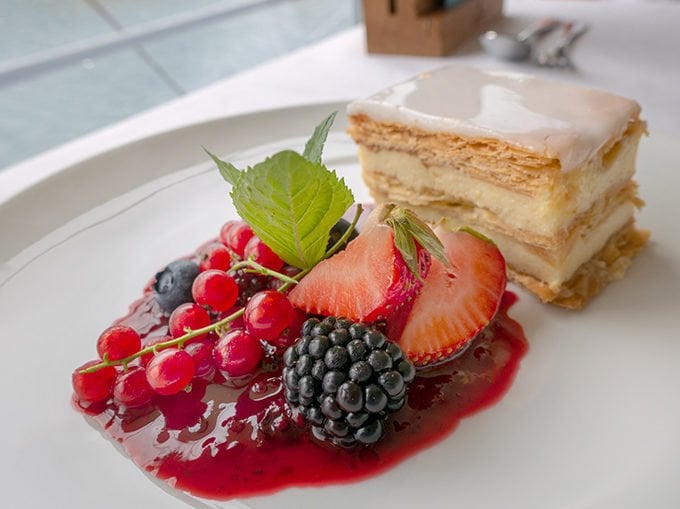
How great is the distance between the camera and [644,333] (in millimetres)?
1373

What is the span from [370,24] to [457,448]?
2.18 meters

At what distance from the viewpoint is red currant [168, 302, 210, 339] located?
1.42 m

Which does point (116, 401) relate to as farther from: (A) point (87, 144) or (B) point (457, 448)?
(A) point (87, 144)

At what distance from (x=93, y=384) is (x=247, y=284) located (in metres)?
0.42

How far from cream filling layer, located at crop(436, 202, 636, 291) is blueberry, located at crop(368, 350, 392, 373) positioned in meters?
0.52

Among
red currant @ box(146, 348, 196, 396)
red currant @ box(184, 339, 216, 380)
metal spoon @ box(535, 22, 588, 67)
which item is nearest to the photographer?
red currant @ box(146, 348, 196, 396)

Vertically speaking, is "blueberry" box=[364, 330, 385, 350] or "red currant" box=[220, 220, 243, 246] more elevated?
"blueberry" box=[364, 330, 385, 350]

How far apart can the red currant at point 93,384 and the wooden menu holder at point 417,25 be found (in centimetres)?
202

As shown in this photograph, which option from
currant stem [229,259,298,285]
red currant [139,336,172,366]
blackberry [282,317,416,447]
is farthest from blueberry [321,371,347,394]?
red currant [139,336,172,366]

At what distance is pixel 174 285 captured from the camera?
1.53 metres

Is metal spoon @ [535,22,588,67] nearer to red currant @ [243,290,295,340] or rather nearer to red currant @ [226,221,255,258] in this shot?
red currant @ [226,221,255,258]

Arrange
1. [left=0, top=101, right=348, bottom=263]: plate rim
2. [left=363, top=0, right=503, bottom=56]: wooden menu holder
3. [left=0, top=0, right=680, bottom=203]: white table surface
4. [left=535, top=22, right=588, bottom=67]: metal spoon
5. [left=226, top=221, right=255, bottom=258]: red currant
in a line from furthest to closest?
1. [left=363, top=0, right=503, bottom=56]: wooden menu holder
2. [left=535, top=22, right=588, bottom=67]: metal spoon
3. [left=0, top=0, right=680, bottom=203]: white table surface
4. [left=0, top=101, right=348, bottom=263]: plate rim
5. [left=226, top=221, right=255, bottom=258]: red currant

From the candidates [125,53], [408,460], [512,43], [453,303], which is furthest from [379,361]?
[125,53]

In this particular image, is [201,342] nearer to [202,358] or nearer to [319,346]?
[202,358]
